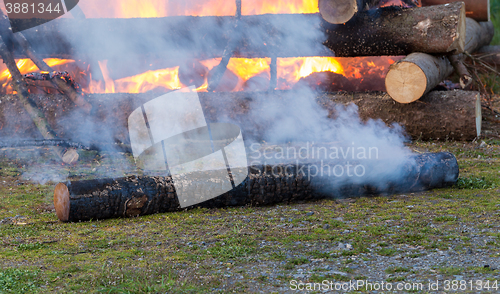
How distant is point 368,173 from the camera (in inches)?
189

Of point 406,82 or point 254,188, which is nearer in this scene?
point 254,188

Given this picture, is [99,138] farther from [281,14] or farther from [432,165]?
[432,165]

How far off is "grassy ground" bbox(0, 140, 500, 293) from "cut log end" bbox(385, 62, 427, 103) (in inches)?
77.7

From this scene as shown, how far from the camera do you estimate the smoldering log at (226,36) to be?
22.9 ft

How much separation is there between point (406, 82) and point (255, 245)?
4.33m

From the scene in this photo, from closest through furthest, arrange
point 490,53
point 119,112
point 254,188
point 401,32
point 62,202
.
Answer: point 62,202
point 254,188
point 401,32
point 119,112
point 490,53

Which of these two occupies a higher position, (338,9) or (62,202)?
(338,9)

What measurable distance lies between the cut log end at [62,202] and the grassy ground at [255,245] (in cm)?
11

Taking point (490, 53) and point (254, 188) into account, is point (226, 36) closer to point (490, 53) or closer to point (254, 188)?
point (254, 188)

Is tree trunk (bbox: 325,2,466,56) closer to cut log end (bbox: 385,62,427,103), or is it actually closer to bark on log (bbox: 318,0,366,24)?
bark on log (bbox: 318,0,366,24)

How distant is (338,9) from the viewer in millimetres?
6703

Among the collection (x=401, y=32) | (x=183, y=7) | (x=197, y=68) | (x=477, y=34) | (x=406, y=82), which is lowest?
(x=406, y=82)

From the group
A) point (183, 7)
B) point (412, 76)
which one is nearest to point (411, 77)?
point (412, 76)

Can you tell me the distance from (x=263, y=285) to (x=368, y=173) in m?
2.56
